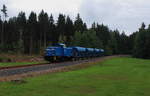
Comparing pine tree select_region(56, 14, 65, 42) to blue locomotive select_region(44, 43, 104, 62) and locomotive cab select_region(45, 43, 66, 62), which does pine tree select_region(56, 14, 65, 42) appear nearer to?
blue locomotive select_region(44, 43, 104, 62)

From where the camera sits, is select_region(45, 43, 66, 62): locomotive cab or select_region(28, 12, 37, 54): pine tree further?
select_region(28, 12, 37, 54): pine tree

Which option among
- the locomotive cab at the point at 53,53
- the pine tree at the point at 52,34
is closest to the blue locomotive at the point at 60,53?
the locomotive cab at the point at 53,53

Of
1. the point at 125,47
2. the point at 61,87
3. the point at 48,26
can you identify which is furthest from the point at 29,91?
the point at 125,47

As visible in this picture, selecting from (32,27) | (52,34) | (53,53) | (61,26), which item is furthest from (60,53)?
(52,34)

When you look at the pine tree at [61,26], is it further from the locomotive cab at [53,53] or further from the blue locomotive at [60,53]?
the locomotive cab at [53,53]

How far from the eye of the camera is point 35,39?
449 feet

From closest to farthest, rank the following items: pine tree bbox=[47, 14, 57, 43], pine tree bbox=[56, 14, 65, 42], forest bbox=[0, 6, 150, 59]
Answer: forest bbox=[0, 6, 150, 59], pine tree bbox=[56, 14, 65, 42], pine tree bbox=[47, 14, 57, 43]

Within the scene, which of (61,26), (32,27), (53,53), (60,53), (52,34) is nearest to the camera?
(53,53)

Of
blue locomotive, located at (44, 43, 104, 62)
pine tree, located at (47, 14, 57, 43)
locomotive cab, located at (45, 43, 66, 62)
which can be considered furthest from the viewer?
pine tree, located at (47, 14, 57, 43)

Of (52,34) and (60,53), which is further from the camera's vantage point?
(52,34)

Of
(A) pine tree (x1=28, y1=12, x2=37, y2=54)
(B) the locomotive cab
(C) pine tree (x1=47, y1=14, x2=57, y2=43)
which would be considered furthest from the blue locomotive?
(C) pine tree (x1=47, y1=14, x2=57, y2=43)

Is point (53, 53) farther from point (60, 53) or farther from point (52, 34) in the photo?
point (52, 34)

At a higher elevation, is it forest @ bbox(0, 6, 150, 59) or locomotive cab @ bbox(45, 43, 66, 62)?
forest @ bbox(0, 6, 150, 59)

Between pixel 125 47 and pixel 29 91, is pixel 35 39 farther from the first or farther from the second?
pixel 29 91
